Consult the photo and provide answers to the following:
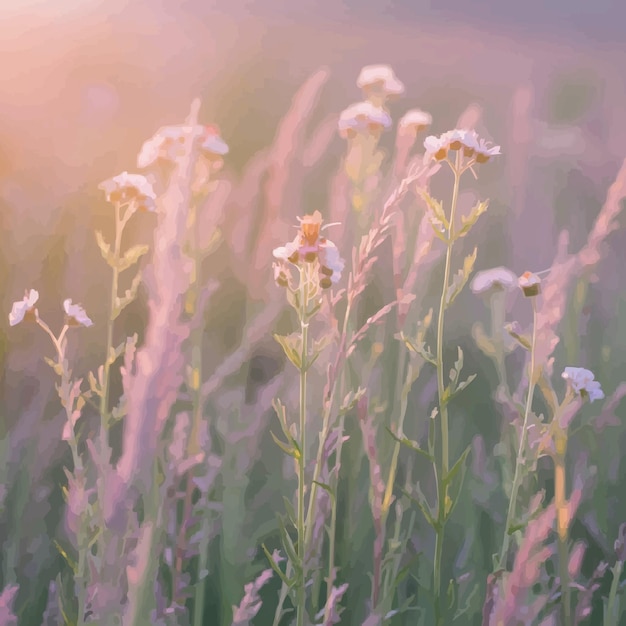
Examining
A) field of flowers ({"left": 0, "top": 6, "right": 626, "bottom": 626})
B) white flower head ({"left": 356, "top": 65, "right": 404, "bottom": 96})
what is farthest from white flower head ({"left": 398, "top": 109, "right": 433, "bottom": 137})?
white flower head ({"left": 356, "top": 65, "right": 404, "bottom": 96})

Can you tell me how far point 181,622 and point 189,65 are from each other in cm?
99

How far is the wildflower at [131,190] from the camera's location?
87 cm

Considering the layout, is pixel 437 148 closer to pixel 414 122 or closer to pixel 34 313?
pixel 414 122

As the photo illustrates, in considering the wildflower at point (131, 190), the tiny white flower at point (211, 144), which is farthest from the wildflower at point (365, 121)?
the wildflower at point (131, 190)

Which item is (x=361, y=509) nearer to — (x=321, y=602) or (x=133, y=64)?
(x=321, y=602)

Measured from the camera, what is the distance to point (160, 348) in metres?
0.38

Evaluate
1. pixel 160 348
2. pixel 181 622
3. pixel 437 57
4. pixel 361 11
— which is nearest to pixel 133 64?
pixel 361 11

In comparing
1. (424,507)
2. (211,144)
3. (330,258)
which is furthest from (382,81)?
(424,507)

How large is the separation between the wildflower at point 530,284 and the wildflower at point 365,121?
1.27ft

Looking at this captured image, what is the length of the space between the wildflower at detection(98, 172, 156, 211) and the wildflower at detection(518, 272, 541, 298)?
1.51 feet

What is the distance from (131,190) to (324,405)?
1.30 ft

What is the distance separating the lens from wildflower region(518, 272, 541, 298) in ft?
2.58

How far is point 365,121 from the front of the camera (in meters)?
1.08

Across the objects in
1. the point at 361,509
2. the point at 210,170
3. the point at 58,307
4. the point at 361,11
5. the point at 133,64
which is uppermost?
the point at 361,11
